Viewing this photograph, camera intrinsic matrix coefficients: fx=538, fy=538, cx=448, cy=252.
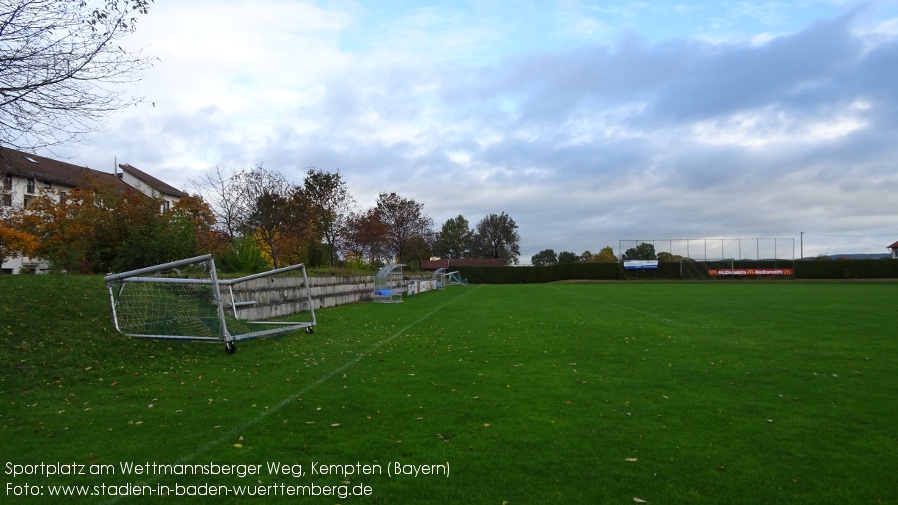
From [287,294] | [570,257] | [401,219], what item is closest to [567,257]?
[570,257]

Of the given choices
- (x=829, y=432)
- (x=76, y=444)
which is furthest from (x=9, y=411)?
(x=829, y=432)

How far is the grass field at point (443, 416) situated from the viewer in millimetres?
4000

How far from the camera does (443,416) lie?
223 inches

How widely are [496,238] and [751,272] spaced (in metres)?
59.3

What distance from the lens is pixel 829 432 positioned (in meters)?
5.09

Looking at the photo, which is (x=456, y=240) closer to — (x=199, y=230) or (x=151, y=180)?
(x=151, y=180)

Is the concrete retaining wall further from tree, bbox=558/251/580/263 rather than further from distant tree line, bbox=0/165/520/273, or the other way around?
tree, bbox=558/251/580/263

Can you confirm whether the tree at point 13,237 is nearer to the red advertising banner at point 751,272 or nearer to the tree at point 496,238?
the red advertising banner at point 751,272

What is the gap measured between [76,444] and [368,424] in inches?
103

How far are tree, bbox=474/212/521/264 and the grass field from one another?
331 feet

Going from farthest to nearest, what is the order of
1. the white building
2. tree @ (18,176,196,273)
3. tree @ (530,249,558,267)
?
tree @ (530,249,558,267), the white building, tree @ (18,176,196,273)

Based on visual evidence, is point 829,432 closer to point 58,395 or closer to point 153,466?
point 153,466

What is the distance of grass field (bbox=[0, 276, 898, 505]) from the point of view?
13.1 feet

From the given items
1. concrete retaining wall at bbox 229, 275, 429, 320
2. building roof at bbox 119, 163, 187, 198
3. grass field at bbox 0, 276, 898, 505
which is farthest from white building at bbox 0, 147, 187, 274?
grass field at bbox 0, 276, 898, 505
